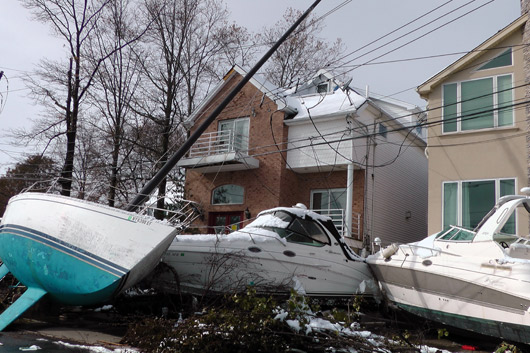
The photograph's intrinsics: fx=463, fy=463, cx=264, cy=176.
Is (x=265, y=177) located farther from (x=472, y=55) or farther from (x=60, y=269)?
(x=60, y=269)

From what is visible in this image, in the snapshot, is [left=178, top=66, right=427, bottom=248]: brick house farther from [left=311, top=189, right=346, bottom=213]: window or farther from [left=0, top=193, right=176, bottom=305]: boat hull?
[left=0, top=193, right=176, bottom=305]: boat hull

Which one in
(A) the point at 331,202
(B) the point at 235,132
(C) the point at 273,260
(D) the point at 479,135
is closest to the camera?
(C) the point at 273,260

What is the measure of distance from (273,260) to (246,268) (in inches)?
24.1

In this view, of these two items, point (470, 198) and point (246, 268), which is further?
point (470, 198)

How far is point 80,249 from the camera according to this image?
7398 mm

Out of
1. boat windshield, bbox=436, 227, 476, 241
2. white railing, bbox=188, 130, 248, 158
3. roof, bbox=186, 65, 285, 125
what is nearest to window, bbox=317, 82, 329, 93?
roof, bbox=186, 65, 285, 125

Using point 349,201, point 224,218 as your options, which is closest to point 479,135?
point 349,201

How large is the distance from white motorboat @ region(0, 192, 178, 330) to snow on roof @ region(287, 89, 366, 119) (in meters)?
10.8

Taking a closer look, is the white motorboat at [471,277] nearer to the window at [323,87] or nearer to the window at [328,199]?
the window at [328,199]

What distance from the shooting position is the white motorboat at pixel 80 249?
7.15 m

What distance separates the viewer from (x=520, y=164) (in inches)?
497

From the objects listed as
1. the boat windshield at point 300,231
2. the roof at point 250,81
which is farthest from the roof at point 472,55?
the boat windshield at point 300,231

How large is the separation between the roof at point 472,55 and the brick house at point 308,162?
8.79 ft

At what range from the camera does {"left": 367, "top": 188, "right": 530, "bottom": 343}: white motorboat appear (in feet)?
22.3
